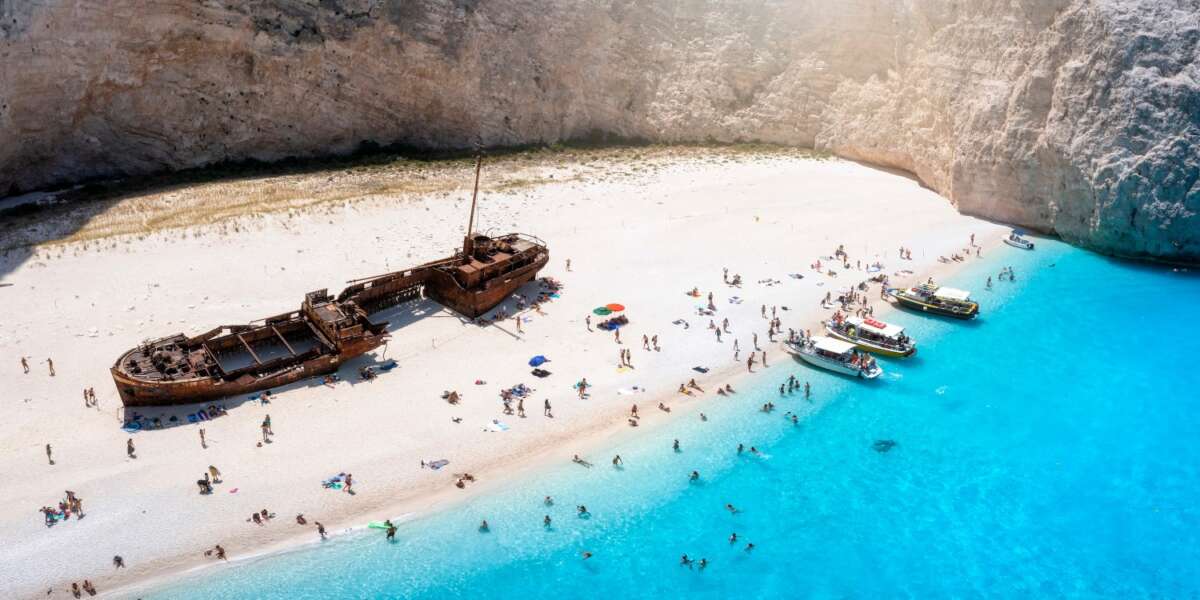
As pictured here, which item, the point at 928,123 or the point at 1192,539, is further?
the point at 928,123

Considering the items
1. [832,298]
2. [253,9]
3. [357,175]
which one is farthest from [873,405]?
[253,9]

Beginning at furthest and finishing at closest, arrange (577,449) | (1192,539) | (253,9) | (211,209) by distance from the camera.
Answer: (253,9) < (211,209) < (577,449) < (1192,539)

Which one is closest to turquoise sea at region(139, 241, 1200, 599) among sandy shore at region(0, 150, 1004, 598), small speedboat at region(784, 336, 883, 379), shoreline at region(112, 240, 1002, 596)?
shoreline at region(112, 240, 1002, 596)

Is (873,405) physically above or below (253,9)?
below

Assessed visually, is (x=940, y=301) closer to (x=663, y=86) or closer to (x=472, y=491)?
(x=472, y=491)

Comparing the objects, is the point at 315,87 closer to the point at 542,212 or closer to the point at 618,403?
the point at 542,212

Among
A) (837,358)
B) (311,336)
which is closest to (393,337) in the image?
(311,336)

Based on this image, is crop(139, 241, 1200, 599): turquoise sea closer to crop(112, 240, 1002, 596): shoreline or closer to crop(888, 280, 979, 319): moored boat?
crop(112, 240, 1002, 596): shoreline
